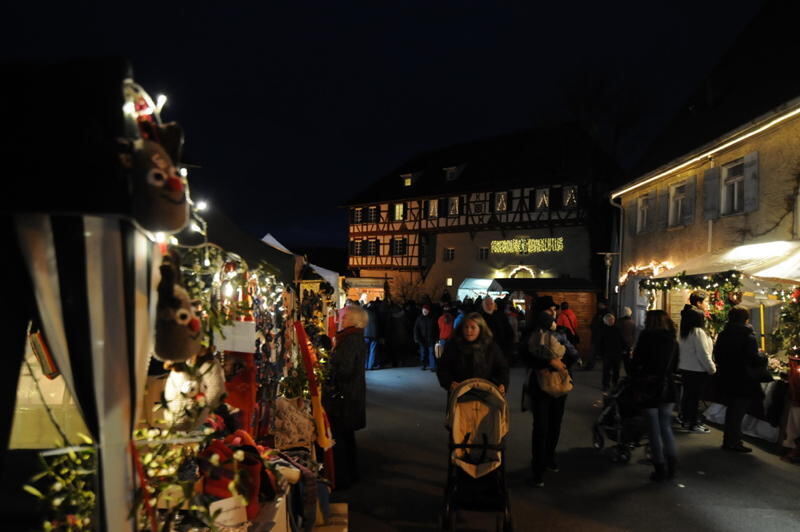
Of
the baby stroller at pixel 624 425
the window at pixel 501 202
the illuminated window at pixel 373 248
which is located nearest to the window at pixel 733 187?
the baby stroller at pixel 624 425

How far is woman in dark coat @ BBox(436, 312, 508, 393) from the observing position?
5.38 metres

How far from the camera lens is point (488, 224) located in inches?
1305

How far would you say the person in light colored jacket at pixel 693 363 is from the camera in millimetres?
8070

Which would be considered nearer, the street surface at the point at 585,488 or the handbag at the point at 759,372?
the street surface at the point at 585,488

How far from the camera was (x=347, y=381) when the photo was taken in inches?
236

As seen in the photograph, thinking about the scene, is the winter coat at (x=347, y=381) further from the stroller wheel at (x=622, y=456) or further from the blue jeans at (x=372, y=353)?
the blue jeans at (x=372, y=353)

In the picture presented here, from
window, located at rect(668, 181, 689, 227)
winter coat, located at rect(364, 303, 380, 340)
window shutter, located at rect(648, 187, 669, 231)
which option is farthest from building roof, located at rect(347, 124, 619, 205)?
winter coat, located at rect(364, 303, 380, 340)

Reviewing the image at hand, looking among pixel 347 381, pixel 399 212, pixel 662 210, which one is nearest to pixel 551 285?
pixel 662 210

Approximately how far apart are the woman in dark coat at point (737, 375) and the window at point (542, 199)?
23710 mm

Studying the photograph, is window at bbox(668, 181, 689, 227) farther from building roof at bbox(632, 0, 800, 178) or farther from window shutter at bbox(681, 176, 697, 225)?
building roof at bbox(632, 0, 800, 178)

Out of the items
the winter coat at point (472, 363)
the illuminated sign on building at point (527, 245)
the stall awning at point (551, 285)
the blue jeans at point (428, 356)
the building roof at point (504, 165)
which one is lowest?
the blue jeans at point (428, 356)

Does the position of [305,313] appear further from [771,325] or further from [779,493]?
[771,325]

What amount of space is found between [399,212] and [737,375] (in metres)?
31.6

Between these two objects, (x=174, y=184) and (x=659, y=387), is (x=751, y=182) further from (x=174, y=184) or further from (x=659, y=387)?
(x=174, y=184)
